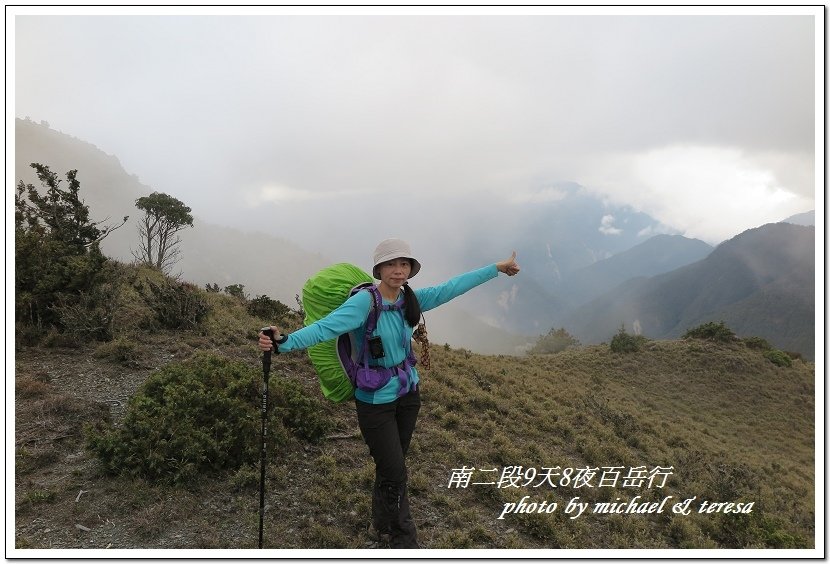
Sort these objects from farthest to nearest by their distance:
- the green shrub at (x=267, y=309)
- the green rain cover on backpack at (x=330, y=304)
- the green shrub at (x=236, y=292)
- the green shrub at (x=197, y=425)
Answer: the green shrub at (x=236, y=292)
the green shrub at (x=267, y=309)
the green shrub at (x=197, y=425)
the green rain cover on backpack at (x=330, y=304)

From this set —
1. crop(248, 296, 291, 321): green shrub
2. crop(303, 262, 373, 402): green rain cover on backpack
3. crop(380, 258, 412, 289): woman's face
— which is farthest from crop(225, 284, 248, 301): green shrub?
crop(380, 258, 412, 289): woman's face

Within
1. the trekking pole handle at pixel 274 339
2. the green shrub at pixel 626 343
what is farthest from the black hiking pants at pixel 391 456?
the green shrub at pixel 626 343

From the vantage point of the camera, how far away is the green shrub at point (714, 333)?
32156 mm

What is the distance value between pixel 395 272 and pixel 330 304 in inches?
26.9

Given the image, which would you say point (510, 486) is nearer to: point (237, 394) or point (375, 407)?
point (375, 407)

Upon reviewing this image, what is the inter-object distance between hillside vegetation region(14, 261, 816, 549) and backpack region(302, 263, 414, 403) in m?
1.69

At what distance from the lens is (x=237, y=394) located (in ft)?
20.8

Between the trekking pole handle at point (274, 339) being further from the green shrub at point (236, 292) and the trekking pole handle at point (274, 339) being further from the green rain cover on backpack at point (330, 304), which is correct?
the green shrub at point (236, 292)

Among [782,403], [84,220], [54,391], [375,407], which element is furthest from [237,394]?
[782,403]

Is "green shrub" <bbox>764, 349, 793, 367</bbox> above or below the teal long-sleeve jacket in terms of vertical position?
below

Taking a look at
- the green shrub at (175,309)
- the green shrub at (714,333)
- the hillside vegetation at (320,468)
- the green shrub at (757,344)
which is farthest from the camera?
the green shrub at (714,333)

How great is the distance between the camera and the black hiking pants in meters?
3.65

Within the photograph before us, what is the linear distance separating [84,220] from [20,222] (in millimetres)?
1305

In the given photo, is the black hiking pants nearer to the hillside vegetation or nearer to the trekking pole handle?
the hillside vegetation
